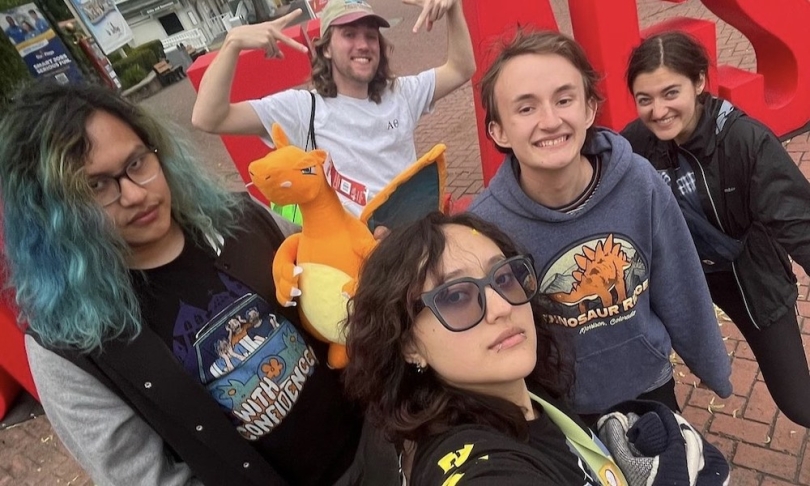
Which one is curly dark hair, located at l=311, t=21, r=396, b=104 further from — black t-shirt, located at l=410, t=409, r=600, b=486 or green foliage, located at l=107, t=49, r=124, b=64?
green foliage, located at l=107, t=49, r=124, b=64

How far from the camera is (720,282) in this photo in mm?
2213

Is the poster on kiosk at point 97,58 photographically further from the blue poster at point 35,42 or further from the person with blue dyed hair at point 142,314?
the person with blue dyed hair at point 142,314

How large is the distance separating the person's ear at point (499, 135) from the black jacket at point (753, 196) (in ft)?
2.70

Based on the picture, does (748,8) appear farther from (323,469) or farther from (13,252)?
(13,252)

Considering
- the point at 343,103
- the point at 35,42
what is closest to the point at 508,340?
the point at 343,103

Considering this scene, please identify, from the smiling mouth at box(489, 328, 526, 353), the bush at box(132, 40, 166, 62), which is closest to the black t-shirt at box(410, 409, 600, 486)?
the smiling mouth at box(489, 328, 526, 353)

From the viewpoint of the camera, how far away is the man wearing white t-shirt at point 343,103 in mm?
2369

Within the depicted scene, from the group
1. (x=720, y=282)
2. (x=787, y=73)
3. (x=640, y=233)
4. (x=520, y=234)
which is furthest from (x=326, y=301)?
(x=787, y=73)

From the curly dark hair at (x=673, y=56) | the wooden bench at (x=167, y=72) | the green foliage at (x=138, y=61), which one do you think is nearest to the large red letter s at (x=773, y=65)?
the curly dark hair at (x=673, y=56)

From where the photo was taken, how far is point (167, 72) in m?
19.8

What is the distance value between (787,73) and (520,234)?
4470 mm

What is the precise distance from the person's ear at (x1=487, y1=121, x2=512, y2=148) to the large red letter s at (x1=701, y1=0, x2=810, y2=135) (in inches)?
138

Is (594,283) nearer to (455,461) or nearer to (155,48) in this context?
(455,461)

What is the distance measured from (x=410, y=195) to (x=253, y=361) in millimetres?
824
